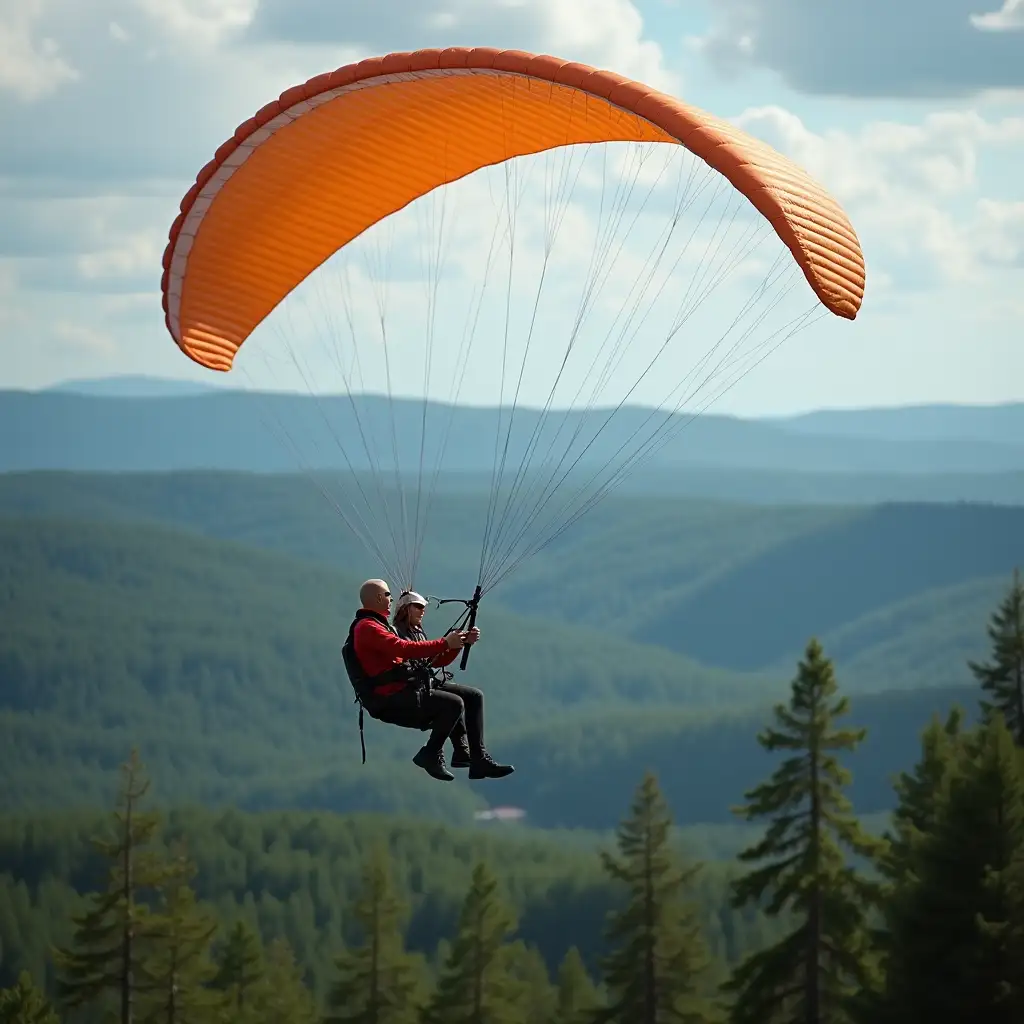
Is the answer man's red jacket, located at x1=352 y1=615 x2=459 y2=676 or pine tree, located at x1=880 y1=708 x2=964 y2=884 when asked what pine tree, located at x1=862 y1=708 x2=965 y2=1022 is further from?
man's red jacket, located at x1=352 y1=615 x2=459 y2=676

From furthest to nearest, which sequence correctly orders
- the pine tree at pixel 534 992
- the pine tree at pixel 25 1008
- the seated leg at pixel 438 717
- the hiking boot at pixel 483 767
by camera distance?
1. the pine tree at pixel 534 992
2. the pine tree at pixel 25 1008
3. the seated leg at pixel 438 717
4. the hiking boot at pixel 483 767

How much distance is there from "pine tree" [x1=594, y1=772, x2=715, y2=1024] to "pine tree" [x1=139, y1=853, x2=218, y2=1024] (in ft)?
32.5

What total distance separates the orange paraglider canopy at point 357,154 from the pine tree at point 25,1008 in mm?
34611

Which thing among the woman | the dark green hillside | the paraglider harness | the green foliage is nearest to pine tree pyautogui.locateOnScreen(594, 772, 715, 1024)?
the green foliage

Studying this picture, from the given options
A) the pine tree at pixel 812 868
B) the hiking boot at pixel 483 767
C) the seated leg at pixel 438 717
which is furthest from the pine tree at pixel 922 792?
the seated leg at pixel 438 717

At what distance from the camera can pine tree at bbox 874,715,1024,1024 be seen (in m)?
34.5

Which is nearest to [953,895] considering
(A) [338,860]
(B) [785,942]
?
(B) [785,942]

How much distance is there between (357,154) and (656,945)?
83.2 feet

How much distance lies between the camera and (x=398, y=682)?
19.5m

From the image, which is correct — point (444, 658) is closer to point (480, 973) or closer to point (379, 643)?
point (379, 643)

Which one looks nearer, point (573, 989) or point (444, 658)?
point (444, 658)

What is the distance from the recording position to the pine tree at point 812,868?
39.5 meters

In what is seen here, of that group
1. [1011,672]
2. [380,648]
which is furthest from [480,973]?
[380,648]

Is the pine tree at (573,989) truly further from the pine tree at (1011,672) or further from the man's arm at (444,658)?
the man's arm at (444,658)
